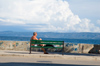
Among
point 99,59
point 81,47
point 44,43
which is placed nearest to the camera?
point 99,59

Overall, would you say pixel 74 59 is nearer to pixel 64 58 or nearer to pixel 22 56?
pixel 64 58

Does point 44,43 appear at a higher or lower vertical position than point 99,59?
higher

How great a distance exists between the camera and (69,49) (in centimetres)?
1727

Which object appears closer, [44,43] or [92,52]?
[44,43]

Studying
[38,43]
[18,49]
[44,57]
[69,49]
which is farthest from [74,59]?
[18,49]

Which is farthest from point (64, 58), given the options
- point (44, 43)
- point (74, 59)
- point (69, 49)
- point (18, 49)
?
point (18, 49)

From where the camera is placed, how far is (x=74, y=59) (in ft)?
44.0

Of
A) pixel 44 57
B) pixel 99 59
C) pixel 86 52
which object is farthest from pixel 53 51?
pixel 99 59

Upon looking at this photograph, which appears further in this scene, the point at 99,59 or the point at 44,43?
the point at 44,43

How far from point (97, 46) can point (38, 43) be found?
15.4ft

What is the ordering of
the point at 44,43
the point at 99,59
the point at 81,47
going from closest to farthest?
the point at 99,59, the point at 44,43, the point at 81,47

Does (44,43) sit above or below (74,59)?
above

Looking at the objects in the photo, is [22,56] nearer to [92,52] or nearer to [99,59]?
[99,59]

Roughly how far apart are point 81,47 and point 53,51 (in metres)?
2.04
